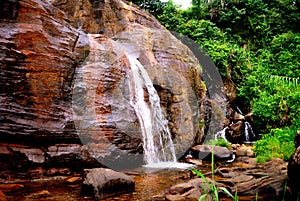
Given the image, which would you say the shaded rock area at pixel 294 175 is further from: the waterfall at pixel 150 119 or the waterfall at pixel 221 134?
the waterfall at pixel 221 134

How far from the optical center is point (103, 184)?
4973 mm

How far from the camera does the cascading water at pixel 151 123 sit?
8.38m

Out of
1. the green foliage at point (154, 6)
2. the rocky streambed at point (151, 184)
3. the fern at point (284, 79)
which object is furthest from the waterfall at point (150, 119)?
the green foliage at point (154, 6)

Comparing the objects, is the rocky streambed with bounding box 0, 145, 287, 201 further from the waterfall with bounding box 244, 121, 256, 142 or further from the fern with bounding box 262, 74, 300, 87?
the fern with bounding box 262, 74, 300, 87

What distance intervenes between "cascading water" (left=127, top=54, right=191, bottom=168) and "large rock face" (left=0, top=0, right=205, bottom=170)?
11.1 inches

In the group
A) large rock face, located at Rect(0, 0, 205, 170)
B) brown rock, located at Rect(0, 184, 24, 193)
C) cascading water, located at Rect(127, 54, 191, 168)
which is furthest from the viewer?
cascading water, located at Rect(127, 54, 191, 168)

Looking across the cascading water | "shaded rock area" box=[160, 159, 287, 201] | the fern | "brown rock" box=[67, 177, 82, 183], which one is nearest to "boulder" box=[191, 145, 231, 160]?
the cascading water

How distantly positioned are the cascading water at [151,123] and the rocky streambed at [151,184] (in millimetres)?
1129

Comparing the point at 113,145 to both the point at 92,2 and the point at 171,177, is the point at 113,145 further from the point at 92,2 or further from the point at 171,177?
the point at 92,2

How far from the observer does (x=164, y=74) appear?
33.8 feet

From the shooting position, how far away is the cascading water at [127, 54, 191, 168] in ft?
27.5

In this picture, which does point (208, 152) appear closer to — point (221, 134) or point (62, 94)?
point (221, 134)

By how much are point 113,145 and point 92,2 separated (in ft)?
23.4

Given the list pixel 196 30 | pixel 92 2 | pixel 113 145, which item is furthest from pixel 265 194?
pixel 196 30
